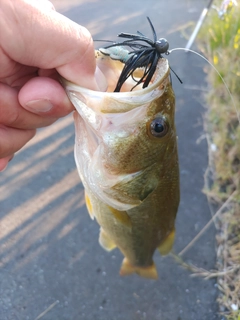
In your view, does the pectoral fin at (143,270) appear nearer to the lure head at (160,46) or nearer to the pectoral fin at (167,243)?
the pectoral fin at (167,243)

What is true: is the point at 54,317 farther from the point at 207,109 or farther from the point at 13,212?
the point at 207,109

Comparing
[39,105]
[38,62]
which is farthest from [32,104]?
[38,62]

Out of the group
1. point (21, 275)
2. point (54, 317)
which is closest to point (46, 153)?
point (21, 275)

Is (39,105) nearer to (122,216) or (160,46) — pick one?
(160,46)

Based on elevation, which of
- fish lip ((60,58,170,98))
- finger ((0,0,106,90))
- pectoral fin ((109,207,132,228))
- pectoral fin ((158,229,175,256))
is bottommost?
pectoral fin ((158,229,175,256))

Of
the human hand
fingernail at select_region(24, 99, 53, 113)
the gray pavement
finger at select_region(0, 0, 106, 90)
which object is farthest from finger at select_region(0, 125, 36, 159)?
the gray pavement

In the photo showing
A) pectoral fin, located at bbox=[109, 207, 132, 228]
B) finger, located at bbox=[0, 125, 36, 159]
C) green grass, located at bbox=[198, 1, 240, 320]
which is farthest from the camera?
green grass, located at bbox=[198, 1, 240, 320]

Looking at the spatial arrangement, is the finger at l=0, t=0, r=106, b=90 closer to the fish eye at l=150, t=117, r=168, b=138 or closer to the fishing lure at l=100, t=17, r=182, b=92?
the fishing lure at l=100, t=17, r=182, b=92
